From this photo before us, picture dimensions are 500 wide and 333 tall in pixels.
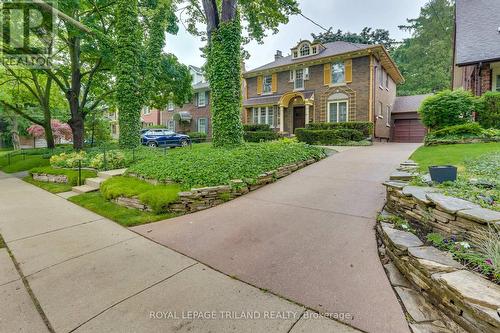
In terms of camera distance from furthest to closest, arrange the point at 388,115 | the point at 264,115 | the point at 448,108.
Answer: the point at 264,115 → the point at 388,115 → the point at 448,108

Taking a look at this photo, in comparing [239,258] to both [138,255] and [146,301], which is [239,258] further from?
[138,255]

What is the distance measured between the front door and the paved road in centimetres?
1308

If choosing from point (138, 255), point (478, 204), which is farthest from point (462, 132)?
point (138, 255)

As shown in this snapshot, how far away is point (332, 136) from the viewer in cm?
1377

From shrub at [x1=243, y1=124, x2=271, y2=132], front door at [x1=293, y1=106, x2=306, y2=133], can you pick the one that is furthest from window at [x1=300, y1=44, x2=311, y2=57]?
shrub at [x1=243, y1=124, x2=271, y2=132]

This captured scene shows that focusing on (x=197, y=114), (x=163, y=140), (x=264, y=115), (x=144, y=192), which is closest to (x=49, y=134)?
(x=163, y=140)

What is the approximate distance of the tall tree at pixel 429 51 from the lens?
96.0 ft

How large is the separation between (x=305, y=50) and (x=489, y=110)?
12.2m

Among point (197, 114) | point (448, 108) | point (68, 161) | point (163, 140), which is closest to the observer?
point (68, 161)

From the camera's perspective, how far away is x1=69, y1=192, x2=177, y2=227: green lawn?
4.51 m

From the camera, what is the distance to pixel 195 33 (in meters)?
14.1

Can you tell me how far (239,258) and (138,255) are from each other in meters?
1.37

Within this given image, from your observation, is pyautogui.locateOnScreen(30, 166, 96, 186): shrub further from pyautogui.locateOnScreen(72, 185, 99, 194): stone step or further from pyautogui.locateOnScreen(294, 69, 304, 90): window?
pyautogui.locateOnScreen(294, 69, 304, 90): window

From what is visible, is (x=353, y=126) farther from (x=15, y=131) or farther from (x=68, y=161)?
(x=15, y=131)
